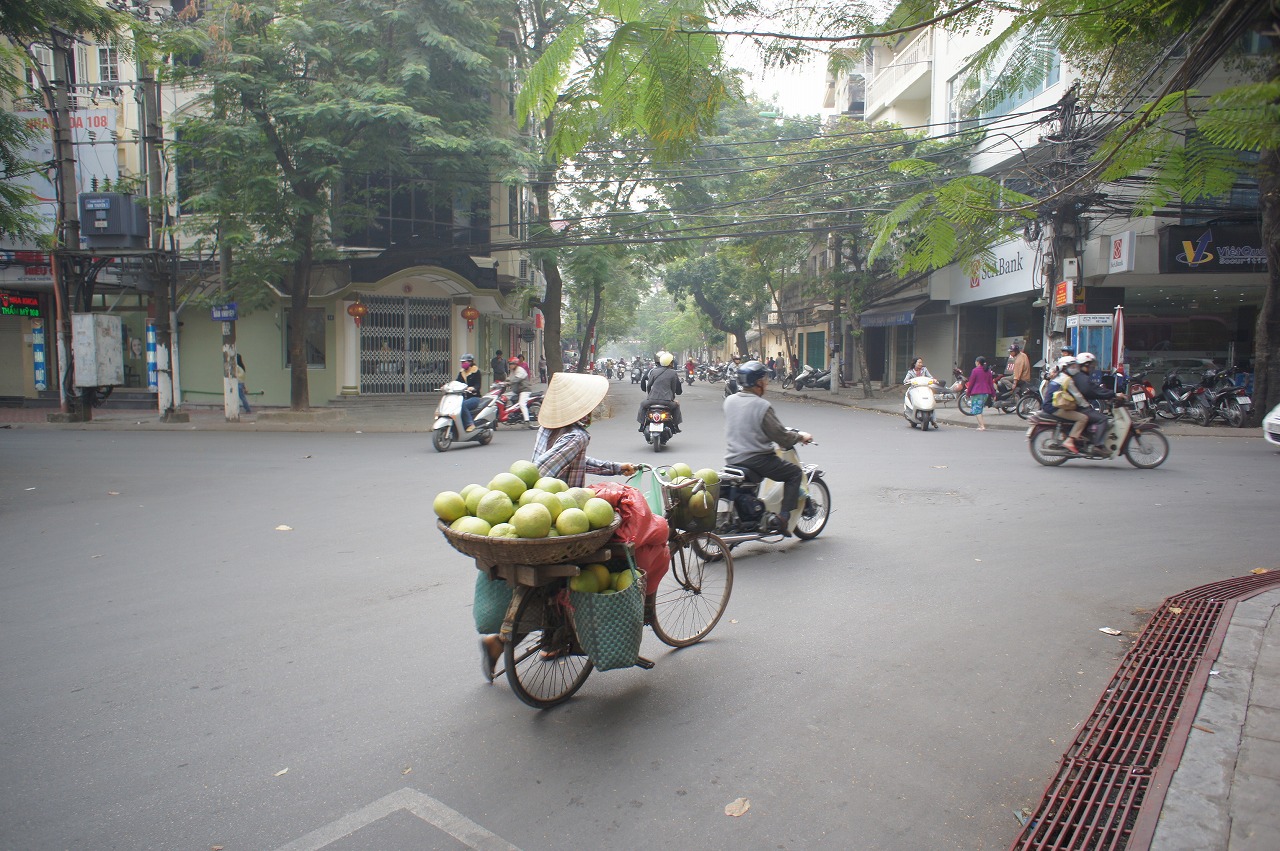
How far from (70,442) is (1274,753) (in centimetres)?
1746

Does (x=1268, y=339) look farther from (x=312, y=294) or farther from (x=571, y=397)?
(x=312, y=294)

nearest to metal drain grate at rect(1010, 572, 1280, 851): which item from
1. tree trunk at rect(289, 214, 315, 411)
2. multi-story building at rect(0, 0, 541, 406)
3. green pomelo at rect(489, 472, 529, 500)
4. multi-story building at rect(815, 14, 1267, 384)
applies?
green pomelo at rect(489, 472, 529, 500)

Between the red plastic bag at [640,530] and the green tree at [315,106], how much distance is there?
1474 centimetres

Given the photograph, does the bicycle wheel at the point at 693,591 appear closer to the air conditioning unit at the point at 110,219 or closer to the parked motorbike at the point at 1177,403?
the parked motorbike at the point at 1177,403

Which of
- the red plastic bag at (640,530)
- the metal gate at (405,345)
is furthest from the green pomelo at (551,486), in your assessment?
the metal gate at (405,345)

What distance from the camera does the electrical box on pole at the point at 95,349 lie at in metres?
18.2

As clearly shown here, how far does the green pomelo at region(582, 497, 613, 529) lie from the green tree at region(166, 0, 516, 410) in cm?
1495

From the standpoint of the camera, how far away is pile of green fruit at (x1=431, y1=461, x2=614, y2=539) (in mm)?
3459

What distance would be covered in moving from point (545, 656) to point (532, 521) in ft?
2.66

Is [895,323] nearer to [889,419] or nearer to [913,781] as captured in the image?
[889,419]

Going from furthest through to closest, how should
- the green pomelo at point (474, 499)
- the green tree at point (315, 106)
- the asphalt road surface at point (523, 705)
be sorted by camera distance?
the green tree at point (315, 106), the green pomelo at point (474, 499), the asphalt road surface at point (523, 705)

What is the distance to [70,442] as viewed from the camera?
15039 mm

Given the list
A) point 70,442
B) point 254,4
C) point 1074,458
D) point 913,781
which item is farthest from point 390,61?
point 913,781

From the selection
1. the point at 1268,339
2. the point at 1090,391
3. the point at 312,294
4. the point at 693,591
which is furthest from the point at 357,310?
the point at 1268,339
